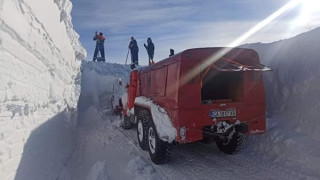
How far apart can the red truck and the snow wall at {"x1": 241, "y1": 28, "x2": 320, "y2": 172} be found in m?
0.62

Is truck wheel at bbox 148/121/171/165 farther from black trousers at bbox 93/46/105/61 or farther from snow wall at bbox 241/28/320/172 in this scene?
black trousers at bbox 93/46/105/61

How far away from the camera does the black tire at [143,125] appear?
7964mm

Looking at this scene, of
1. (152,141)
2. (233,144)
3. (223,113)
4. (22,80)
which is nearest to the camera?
(22,80)

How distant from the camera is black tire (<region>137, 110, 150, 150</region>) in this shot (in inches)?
314

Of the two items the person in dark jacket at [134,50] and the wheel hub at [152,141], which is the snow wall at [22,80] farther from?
the person in dark jacket at [134,50]

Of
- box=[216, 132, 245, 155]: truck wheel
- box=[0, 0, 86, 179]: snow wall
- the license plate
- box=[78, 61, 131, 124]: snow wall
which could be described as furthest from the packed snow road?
box=[78, 61, 131, 124]: snow wall

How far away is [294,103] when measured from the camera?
7770 millimetres

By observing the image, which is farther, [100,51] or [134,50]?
[100,51]

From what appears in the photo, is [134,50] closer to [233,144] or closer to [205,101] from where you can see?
[233,144]

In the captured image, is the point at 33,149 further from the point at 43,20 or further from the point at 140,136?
the point at 140,136

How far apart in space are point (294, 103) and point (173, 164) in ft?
10.4

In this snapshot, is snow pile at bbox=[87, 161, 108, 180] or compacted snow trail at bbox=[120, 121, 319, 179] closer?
compacted snow trail at bbox=[120, 121, 319, 179]

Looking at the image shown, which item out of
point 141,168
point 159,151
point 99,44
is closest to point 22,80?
point 141,168

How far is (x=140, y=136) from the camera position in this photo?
8.61m
